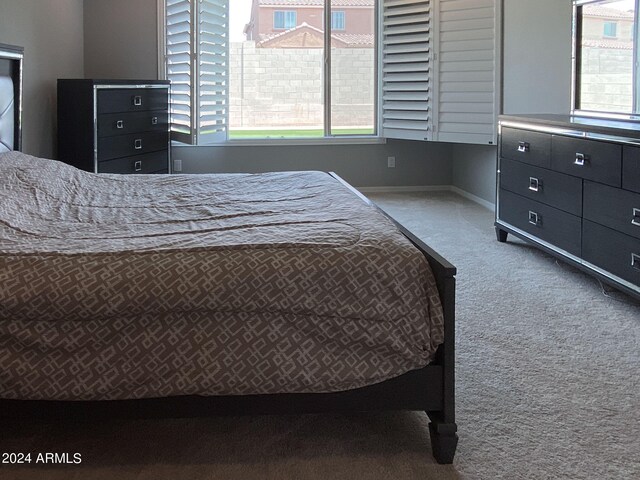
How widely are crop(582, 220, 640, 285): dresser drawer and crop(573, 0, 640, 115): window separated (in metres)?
0.80

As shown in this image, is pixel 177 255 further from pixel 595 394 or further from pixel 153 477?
pixel 595 394

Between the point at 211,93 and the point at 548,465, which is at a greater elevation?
the point at 211,93

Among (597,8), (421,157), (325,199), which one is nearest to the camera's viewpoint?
(325,199)

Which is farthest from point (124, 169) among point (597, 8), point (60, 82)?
point (597, 8)

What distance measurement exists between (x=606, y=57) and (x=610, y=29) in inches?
6.5

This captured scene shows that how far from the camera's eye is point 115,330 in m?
2.13

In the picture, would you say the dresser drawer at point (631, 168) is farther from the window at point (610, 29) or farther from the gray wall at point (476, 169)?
the gray wall at point (476, 169)

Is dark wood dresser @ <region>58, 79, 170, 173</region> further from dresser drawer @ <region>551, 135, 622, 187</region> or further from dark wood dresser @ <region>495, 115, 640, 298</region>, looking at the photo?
dresser drawer @ <region>551, 135, 622, 187</region>

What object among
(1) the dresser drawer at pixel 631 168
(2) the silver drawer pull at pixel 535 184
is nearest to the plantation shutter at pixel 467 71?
(2) the silver drawer pull at pixel 535 184

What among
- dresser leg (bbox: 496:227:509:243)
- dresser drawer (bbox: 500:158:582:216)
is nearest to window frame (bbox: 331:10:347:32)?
dresser drawer (bbox: 500:158:582:216)

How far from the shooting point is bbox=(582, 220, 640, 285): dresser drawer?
361 centimetres

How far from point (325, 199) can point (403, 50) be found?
4477 millimetres

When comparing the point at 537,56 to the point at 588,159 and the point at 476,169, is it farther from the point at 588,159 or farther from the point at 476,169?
the point at 588,159

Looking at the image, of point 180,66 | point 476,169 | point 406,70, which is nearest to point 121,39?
point 180,66
